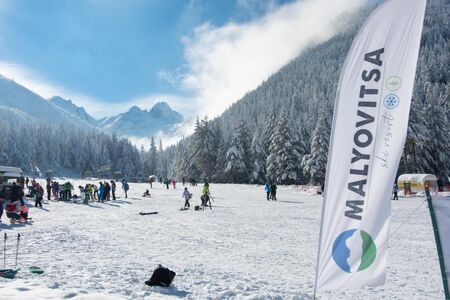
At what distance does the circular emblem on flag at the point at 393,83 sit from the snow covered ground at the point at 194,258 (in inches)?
173

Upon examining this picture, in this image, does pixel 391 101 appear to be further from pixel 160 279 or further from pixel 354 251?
pixel 160 279

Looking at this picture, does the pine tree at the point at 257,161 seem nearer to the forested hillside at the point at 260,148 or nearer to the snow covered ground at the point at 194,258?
the forested hillside at the point at 260,148

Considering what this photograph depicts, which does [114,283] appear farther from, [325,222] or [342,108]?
[342,108]

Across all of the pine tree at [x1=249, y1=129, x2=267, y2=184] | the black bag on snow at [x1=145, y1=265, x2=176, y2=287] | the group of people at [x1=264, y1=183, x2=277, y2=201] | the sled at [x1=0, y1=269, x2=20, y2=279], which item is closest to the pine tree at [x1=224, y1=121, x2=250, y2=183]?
the pine tree at [x1=249, y1=129, x2=267, y2=184]

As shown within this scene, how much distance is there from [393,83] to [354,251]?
89.5 inches

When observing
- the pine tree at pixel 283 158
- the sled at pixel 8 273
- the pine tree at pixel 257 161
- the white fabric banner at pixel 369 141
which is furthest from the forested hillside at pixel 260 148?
the sled at pixel 8 273

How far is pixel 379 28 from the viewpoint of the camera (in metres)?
5.23

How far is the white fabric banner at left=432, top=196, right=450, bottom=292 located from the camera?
4.89 metres

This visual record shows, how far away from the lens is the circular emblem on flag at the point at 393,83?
511 cm

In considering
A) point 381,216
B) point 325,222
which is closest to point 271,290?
point 325,222

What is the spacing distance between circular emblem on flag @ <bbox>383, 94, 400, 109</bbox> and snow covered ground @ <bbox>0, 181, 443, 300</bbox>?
4203mm

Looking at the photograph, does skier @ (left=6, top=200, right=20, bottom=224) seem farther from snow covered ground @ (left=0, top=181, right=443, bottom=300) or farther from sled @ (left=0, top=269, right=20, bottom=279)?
sled @ (left=0, top=269, right=20, bottom=279)

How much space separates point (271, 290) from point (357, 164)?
3887mm

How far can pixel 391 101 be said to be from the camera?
5.15m
